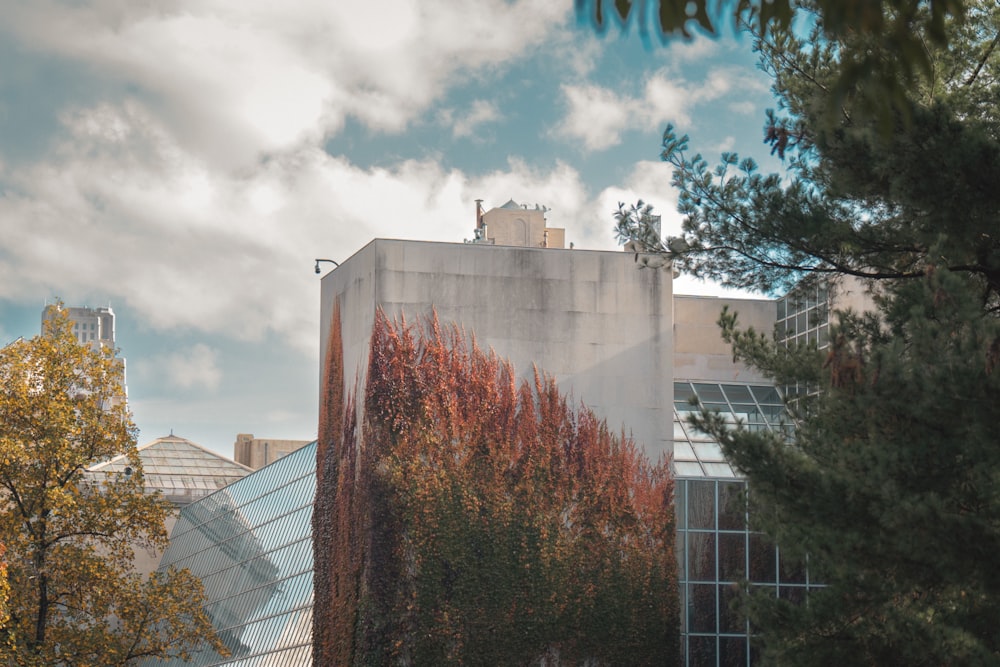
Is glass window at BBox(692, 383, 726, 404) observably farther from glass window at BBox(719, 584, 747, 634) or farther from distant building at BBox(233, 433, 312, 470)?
distant building at BBox(233, 433, 312, 470)

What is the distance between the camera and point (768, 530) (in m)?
20.1

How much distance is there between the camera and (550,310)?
29141 millimetres

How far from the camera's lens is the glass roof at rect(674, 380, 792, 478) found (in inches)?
1200

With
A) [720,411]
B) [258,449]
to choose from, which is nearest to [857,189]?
[720,411]

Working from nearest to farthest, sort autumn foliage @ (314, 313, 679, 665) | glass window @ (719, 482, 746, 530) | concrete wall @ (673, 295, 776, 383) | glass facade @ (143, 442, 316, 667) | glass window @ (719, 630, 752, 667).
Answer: autumn foliage @ (314, 313, 679, 665), glass window @ (719, 630, 752, 667), glass window @ (719, 482, 746, 530), glass facade @ (143, 442, 316, 667), concrete wall @ (673, 295, 776, 383)

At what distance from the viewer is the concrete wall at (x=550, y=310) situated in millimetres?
28500

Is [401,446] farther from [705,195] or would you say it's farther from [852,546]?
[852,546]

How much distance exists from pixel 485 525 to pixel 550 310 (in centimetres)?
477

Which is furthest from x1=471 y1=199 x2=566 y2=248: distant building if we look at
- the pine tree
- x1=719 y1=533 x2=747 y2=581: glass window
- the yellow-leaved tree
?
the pine tree

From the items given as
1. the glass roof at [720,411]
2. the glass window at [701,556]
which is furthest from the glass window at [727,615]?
the glass roof at [720,411]

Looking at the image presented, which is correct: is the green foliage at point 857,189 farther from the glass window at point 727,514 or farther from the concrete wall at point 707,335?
the concrete wall at point 707,335

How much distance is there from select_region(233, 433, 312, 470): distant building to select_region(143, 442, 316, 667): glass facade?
77.7 ft

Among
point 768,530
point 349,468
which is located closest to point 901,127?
point 768,530

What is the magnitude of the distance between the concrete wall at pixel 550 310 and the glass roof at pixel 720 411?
4.14 feet
